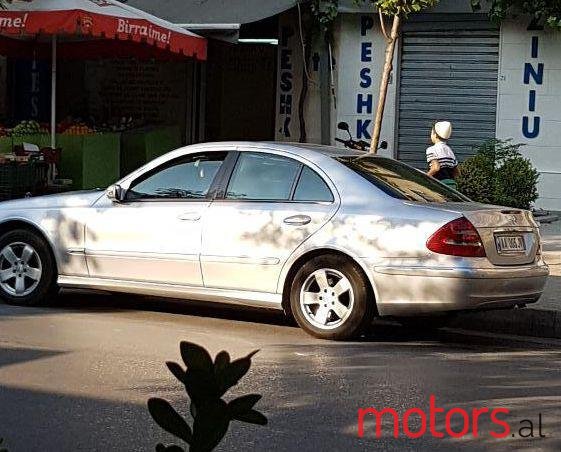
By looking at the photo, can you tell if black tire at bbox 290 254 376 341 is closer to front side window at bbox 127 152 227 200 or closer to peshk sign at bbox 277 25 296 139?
front side window at bbox 127 152 227 200

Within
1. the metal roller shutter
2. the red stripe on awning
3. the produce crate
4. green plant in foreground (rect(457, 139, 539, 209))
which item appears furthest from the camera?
the metal roller shutter

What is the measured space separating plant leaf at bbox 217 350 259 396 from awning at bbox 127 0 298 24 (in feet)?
50.4

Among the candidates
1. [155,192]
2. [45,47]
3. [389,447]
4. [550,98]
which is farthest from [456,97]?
[389,447]

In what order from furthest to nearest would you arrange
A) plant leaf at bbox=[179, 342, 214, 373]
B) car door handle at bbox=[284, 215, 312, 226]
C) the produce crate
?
the produce crate → car door handle at bbox=[284, 215, 312, 226] → plant leaf at bbox=[179, 342, 214, 373]

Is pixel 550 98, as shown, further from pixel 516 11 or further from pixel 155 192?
pixel 155 192

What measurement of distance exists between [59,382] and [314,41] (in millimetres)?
12000

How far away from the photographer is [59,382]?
6637 millimetres

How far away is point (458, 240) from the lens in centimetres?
795

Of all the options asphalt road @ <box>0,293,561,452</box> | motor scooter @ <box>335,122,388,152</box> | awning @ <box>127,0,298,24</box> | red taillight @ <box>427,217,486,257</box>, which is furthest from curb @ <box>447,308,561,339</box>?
awning @ <box>127,0,298,24</box>

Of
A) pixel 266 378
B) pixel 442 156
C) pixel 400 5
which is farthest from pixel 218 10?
pixel 266 378

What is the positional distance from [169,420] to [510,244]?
21.5 ft

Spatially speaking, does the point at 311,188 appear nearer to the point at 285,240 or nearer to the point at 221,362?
the point at 285,240

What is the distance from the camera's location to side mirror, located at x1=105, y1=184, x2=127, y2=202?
361 inches

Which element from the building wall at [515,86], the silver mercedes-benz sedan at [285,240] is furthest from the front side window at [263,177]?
the building wall at [515,86]
